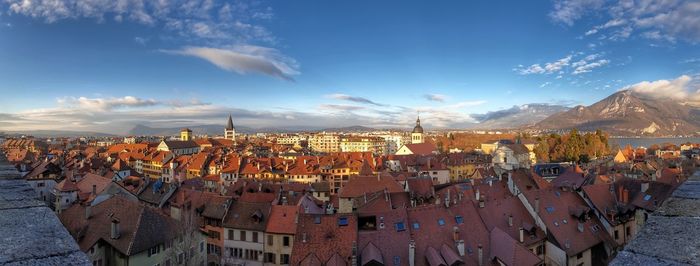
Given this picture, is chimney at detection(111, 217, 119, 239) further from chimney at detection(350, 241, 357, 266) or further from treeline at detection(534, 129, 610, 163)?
treeline at detection(534, 129, 610, 163)

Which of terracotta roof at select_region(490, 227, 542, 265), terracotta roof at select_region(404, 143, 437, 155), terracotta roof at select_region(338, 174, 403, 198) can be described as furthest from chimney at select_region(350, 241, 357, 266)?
terracotta roof at select_region(404, 143, 437, 155)

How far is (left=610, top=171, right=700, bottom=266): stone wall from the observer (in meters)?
2.06

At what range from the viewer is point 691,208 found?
2637mm

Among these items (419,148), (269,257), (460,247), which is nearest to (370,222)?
(460,247)

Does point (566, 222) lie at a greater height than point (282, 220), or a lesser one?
greater

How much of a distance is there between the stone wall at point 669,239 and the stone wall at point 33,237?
8.59ft

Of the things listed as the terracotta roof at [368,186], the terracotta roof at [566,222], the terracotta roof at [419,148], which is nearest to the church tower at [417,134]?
the terracotta roof at [419,148]

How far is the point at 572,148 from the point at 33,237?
98.3m

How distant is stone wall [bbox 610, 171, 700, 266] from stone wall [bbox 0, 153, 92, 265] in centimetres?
262

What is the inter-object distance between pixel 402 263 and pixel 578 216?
12.3 metres

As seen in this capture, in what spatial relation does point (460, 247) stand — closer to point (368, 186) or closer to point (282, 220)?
point (282, 220)

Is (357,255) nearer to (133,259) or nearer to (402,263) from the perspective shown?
(402,263)

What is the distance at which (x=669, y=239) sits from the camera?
88.1 inches

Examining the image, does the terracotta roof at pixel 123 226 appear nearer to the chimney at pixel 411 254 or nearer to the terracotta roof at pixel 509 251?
the chimney at pixel 411 254
